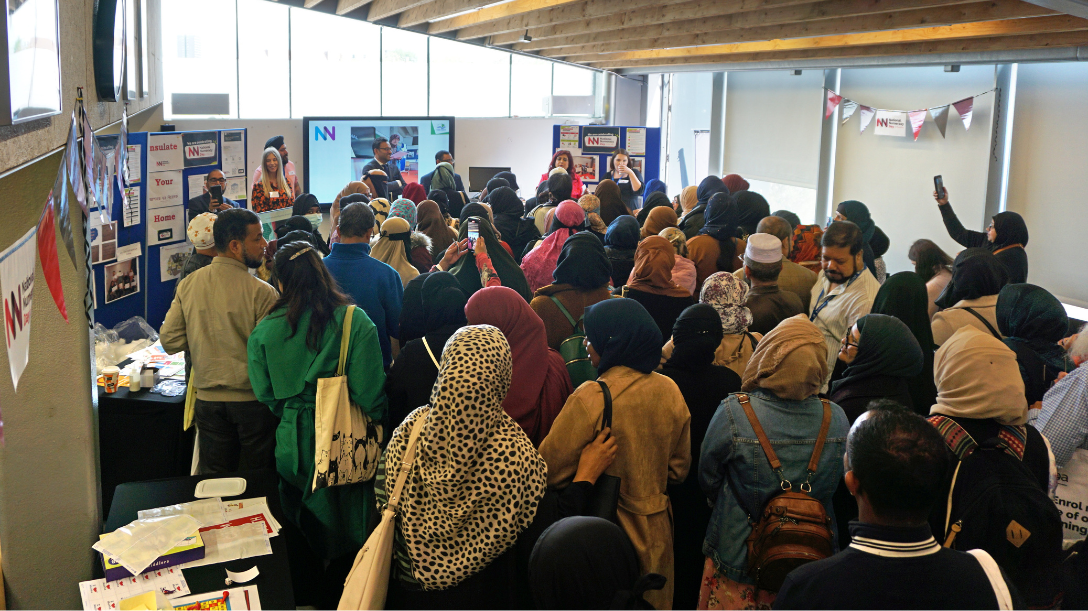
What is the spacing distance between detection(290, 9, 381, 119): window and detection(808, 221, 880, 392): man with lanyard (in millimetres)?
8880

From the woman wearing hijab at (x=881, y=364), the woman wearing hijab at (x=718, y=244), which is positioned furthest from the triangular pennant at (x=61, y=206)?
the woman wearing hijab at (x=718, y=244)

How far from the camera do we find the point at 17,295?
1.58 m

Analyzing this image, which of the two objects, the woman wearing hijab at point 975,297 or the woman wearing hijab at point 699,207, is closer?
the woman wearing hijab at point 975,297

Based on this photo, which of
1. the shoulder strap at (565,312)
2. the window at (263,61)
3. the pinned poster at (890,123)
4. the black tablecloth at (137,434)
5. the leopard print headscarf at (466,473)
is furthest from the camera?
the window at (263,61)

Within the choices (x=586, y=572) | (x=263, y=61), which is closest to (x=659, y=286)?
(x=586, y=572)

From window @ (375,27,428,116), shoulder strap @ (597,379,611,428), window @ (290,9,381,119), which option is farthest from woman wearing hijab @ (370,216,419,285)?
window @ (375,27,428,116)

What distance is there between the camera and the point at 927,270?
16.4 feet

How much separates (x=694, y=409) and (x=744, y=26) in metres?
5.43

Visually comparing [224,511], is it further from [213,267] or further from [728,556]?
[728,556]

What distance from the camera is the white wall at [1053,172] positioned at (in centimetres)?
721

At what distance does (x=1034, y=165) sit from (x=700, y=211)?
3597 millimetres

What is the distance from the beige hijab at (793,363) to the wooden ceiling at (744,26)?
2482mm

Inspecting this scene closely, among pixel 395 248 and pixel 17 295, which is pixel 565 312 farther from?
pixel 17 295

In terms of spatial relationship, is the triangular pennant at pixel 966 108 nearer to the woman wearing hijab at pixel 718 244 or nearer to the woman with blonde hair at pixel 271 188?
the woman wearing hijab at pixel 718 244
